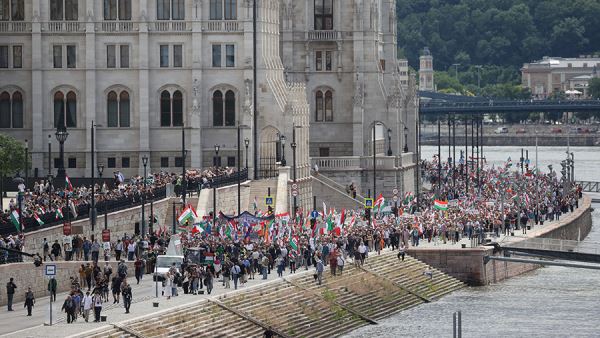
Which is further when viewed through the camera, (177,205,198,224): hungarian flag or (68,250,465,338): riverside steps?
(177,205,198,224): hungarian flag

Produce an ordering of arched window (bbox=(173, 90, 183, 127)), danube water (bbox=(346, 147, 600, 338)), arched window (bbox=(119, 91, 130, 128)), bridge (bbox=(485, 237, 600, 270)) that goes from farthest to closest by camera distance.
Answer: arched window (bbox=(173, 90, 183, 127))
arched window (bbox=(119, 91, 130, 128))
bridge (bbox=(485, 237, 600, 270))
danube water (bbox=(346, 147, 600, 338))

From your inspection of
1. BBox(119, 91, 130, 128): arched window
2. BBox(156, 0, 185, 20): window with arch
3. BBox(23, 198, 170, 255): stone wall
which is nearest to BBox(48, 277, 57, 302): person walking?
BBox(23, 198, 170, 255): stone wall

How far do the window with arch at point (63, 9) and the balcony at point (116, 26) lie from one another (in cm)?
143

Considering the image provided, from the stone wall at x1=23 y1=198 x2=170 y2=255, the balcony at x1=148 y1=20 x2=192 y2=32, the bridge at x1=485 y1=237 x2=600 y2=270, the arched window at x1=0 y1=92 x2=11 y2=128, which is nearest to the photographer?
the stone wall at x1=23 y1=198 x2=170 y2=255

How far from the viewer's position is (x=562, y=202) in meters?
147

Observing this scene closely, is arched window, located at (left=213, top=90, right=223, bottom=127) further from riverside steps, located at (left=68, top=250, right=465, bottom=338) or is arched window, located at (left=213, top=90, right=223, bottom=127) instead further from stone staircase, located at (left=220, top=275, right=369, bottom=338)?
stone staircase, located at (left=220, top=275, right=369, bottom=338)

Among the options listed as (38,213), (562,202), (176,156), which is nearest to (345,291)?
(38,213)

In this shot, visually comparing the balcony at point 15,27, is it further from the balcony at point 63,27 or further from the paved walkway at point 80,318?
the paved walkway at point 80,318

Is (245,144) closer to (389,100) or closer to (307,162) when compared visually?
(307,162)

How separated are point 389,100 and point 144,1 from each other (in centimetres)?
2882

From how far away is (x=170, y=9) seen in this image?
12681 centimetres

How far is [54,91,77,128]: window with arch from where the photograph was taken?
416ft

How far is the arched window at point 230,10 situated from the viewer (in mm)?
127250

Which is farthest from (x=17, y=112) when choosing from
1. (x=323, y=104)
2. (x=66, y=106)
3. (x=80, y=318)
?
(x=80, y=318)
